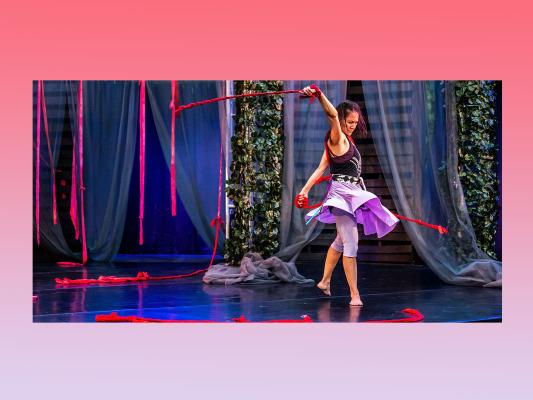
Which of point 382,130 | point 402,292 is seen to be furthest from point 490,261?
point 382,130

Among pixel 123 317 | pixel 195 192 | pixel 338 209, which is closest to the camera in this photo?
pixel 123 317

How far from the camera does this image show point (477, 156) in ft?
19.7

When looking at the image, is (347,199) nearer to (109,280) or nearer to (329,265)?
(329,265)

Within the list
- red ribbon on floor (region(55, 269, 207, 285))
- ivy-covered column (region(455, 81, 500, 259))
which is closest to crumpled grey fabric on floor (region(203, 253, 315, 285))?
Result: red ribbon on floor (region(55, 269, 207, 285))

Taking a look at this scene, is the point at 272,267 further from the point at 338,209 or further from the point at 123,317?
the point at 123,317

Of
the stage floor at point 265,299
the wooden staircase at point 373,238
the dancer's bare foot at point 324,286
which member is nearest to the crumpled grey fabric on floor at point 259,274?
the stage floor at point 265,299

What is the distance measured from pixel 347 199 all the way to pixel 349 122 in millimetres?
526

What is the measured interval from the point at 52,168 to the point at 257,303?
370 cm

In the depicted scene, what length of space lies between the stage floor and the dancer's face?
118 cm

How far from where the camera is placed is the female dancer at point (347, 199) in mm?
4516

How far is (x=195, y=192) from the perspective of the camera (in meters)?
7.33

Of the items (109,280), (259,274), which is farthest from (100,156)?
(259,274)

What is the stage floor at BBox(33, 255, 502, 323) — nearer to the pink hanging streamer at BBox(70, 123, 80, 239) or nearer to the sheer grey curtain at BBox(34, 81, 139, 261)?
the pink hanging streamer at BBox(70, 123, 80, 239)

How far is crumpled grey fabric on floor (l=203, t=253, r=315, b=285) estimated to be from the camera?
18.9 ft
